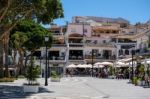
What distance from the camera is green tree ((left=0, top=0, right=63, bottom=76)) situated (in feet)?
108

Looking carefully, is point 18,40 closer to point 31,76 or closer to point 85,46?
point 85,46

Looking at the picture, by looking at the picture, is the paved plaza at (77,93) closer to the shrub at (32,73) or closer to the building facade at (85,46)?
the shrub at (32,73)

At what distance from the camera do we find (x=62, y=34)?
11856 centimetres

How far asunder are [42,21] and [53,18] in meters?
0.97

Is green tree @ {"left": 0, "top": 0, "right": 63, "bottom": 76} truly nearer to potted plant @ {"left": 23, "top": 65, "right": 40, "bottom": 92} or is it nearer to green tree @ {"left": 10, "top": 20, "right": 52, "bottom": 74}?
potted plant @ {"left": 23, "top": 65, "right": 40, "bottom": 92}

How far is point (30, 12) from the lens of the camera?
35781 mm

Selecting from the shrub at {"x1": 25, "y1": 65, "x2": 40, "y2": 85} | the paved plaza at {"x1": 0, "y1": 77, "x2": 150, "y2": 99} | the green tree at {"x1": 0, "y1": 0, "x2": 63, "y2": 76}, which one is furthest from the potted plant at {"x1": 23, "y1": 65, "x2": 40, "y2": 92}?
the green tree at {"x1": 0, "y1": 0, "x2": 63, "y2": 76}

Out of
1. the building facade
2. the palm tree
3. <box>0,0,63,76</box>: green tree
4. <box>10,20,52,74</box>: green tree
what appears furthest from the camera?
the building facade

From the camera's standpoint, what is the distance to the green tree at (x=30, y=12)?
108ft

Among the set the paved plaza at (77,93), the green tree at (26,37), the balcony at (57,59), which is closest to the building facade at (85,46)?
the balcony at (57,59)

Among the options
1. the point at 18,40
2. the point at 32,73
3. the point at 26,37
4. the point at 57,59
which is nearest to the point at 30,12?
the point at 32,73

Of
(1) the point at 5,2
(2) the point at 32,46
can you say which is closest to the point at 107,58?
(2) the point at 32,46

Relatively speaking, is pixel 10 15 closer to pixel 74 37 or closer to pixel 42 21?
pixel 42 21

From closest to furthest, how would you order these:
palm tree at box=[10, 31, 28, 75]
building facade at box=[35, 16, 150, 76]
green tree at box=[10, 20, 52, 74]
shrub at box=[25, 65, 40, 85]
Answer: shrub at box=[25, 65, 40, 85] → palm tree at box=[10, 31, 28, 75] → green tree at box=[10, 20, 52, 74] → building facade at box=[35, 16, 150, 76]
